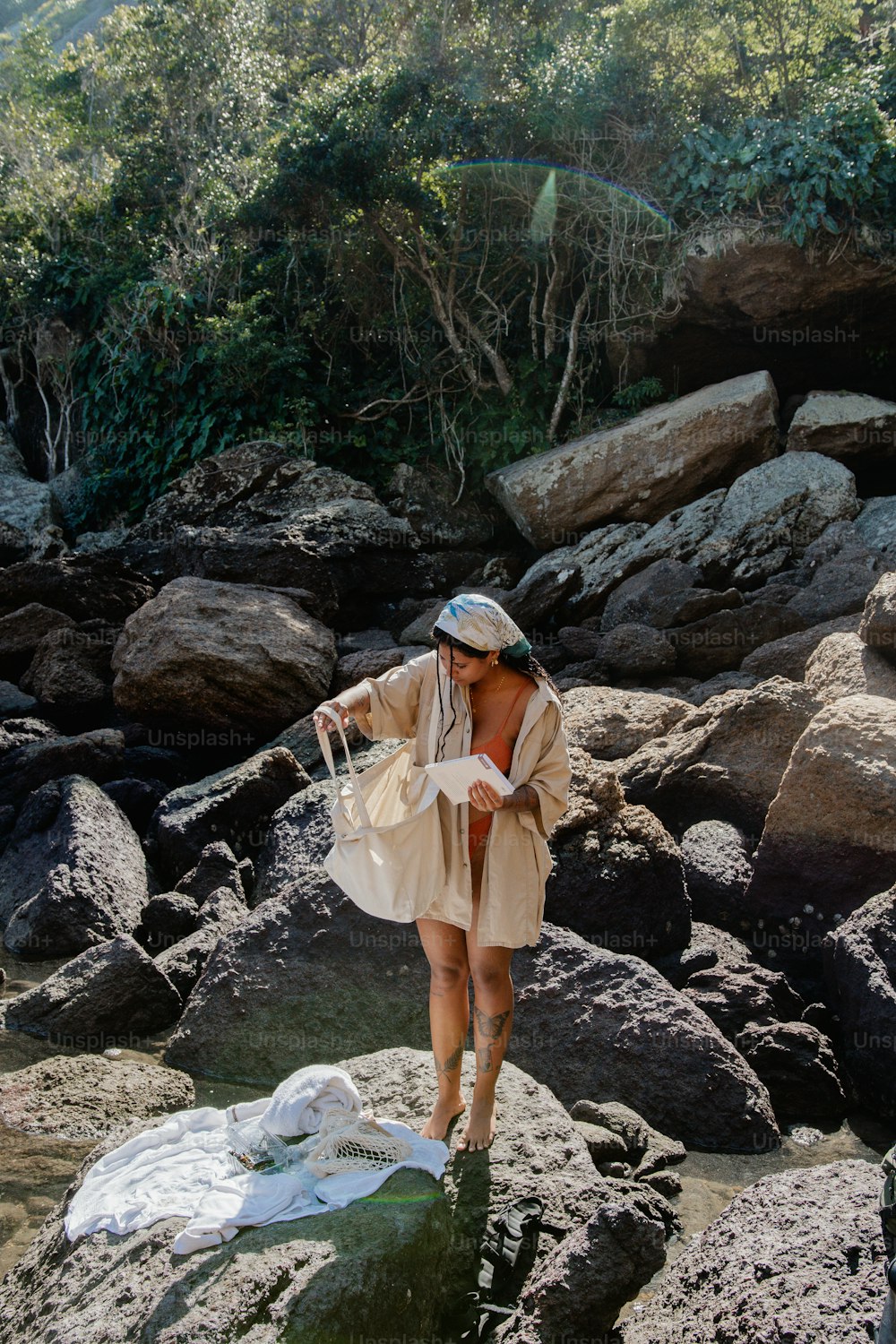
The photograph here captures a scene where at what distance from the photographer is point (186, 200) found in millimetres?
16922

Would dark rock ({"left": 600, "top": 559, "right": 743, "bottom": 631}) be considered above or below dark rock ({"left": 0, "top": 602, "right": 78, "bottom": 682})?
below

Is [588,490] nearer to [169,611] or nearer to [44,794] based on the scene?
[169,611]

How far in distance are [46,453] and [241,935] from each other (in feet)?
45.1

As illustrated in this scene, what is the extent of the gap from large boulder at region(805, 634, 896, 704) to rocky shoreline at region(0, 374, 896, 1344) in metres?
0.03

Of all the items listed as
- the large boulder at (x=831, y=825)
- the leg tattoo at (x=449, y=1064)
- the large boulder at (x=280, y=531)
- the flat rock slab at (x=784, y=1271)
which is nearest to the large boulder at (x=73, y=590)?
the large boulder at (x=280, y=531)

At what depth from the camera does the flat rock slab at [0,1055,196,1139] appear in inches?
191

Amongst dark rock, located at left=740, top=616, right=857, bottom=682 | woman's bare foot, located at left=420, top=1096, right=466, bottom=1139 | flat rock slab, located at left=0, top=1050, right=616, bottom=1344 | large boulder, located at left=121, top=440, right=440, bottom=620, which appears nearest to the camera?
flat rock slab, located at left=0, top=1050, right=616, bottom=1344

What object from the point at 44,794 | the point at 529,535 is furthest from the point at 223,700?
the point at 529,535

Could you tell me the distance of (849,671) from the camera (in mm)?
6914

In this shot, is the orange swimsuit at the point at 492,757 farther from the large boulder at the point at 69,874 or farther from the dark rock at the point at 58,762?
the dark rock at the point at 58,762

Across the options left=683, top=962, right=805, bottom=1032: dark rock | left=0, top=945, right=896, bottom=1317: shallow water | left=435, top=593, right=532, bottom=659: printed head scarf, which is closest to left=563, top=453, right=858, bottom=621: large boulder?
left=683, top=962, right=805, bottom=1032: dark rock

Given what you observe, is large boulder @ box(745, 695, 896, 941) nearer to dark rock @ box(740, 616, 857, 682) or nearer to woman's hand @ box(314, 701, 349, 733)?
dark rock @ box(740, 616, 857, 682)

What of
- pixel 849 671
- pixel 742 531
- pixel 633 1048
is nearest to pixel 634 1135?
pixel 633 1048

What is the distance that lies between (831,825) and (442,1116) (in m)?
2.86
